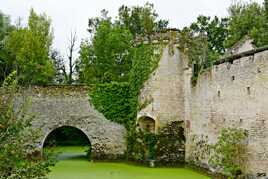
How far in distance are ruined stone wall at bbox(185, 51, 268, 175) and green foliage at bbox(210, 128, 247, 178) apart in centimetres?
27

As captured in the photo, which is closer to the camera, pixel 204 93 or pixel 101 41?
pixel 204 93

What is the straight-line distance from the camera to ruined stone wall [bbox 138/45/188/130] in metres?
19.0

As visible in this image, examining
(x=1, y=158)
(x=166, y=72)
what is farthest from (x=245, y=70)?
(x=1, y=158)

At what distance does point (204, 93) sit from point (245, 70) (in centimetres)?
356

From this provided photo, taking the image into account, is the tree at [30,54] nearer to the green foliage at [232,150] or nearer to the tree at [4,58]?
the tree at [4,58]

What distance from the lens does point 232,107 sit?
1406cm

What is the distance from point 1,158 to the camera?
6500 mm

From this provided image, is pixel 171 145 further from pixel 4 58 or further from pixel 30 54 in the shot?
pixel 4 58

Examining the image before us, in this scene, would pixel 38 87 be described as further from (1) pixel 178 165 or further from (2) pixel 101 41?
(2) pixel 101 41

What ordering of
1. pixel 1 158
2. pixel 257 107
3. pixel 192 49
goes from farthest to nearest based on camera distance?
1. pixel 192 49
2. pixel 257 107
3. pixel 1 158

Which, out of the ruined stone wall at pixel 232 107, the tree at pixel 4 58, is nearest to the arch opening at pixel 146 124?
the ruined stone wall at pixel 232 107

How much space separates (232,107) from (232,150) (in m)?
1.40

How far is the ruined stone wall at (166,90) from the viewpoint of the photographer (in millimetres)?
19031

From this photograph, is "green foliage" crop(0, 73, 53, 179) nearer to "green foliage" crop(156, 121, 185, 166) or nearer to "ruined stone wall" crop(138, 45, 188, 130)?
"green foliage" crop(156, 121, 185, 166)
